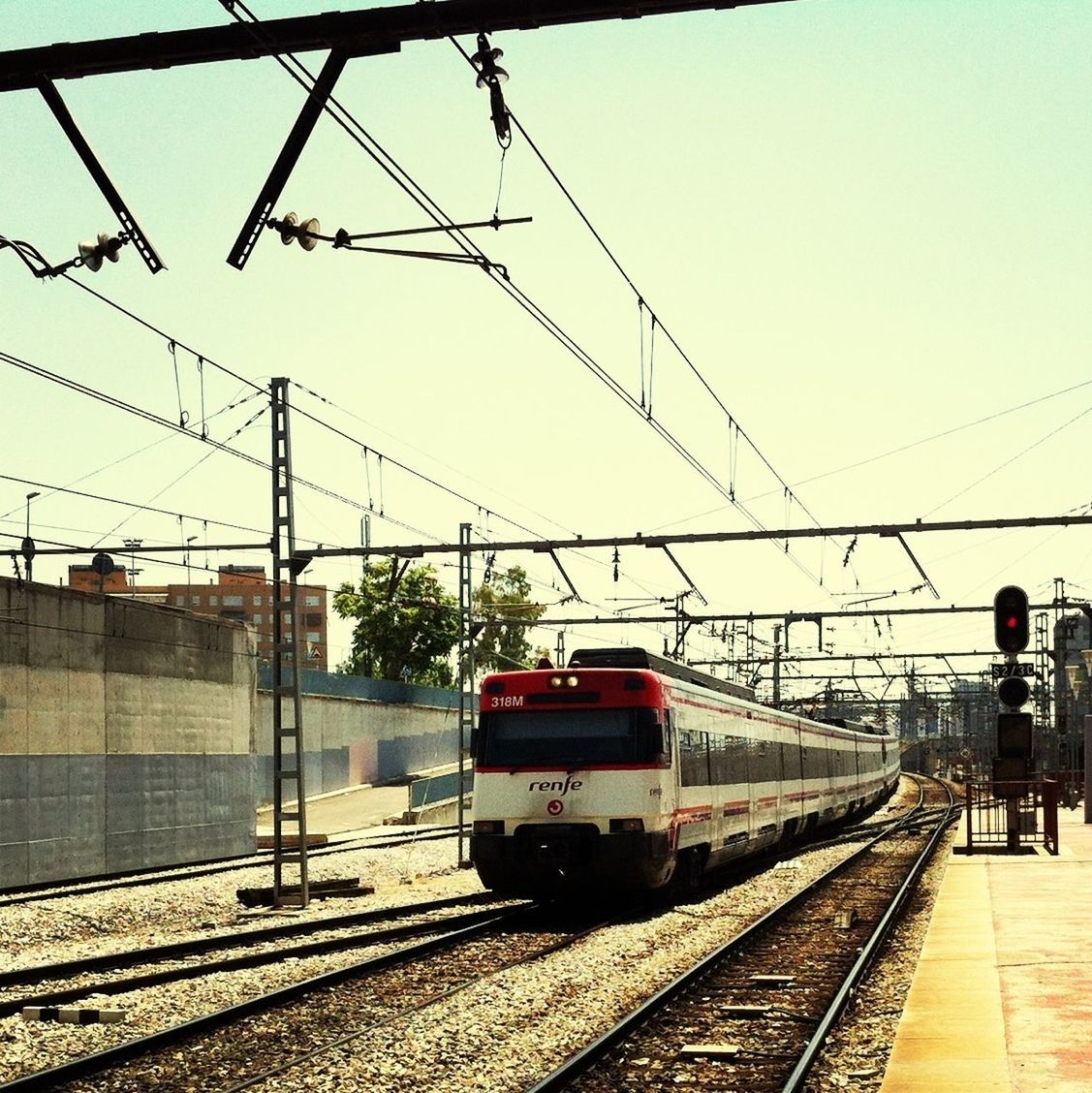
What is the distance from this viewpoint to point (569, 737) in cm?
2108

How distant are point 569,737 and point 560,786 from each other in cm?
66

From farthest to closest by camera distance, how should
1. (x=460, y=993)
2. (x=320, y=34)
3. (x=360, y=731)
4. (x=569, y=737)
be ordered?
(x=360, y=731) < (x=569, y=737) < (x=460, y=993) < (x=320, y=34)

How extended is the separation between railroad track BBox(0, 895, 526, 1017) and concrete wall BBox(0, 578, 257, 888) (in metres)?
10.1

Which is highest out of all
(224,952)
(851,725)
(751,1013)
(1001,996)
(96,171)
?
(96,171)

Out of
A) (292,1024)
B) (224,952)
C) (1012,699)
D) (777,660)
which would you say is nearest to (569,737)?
(224,952)

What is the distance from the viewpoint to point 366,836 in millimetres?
42719

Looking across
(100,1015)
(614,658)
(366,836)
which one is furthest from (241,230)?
(366,836)

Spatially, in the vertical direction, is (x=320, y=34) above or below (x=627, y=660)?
above

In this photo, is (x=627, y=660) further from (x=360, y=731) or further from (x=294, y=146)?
(x=360, y=731)

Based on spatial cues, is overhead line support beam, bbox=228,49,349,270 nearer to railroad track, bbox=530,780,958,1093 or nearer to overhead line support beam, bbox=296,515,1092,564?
railroad track, bbox=530,780,958,1093

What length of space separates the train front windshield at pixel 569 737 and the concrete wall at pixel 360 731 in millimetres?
28790

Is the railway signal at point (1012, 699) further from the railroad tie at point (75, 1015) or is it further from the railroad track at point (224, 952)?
the railroad tie at point (75, 1015)

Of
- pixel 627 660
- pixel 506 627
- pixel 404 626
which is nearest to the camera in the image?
pixel 627 660

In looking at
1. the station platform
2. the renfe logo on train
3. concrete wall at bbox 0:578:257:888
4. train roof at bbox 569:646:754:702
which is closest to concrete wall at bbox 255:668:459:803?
concrete wall at bbox 0:578:257:888
